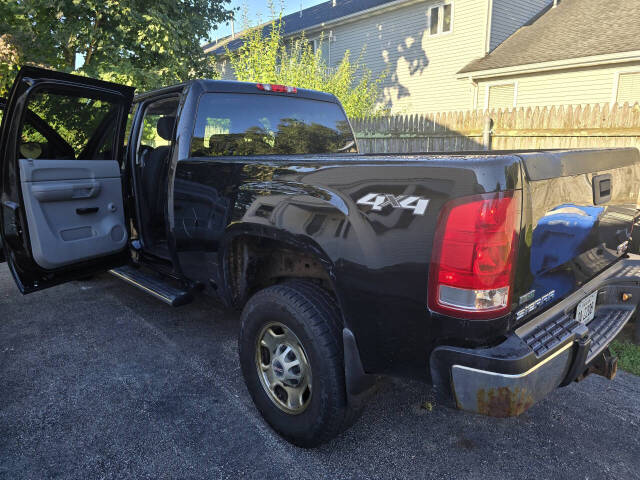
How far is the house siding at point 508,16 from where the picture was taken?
15.1 m

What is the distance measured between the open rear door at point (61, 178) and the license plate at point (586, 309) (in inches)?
148

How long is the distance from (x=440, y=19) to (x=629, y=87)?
6699mm

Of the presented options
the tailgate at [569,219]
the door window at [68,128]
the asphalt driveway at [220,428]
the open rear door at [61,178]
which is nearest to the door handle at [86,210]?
the open rear door at [61,178]

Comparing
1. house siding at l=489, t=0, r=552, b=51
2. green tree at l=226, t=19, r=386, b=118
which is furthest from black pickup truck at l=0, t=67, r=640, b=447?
house siding at l=489, t=0, r=552, b=51

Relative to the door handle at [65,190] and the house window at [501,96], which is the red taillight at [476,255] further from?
the house window at [501,96]

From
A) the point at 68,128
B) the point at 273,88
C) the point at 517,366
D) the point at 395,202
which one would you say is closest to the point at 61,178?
the point at 68,128

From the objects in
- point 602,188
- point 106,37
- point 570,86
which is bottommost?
point 602,188

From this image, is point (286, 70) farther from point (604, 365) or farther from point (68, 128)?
point (604, 365)

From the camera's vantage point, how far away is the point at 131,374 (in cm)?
330

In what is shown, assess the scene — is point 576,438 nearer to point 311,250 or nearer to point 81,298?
point 311,250

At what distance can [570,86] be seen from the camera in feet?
43.9

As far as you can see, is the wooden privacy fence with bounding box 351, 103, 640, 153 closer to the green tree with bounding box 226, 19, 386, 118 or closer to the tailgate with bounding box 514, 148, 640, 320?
the green tree with bounding box 226, 19, 386, 118

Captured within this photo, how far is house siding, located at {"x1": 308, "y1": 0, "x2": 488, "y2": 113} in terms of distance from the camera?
50.1ft

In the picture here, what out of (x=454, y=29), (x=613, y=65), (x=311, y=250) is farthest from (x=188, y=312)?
(x=454, y=29)
